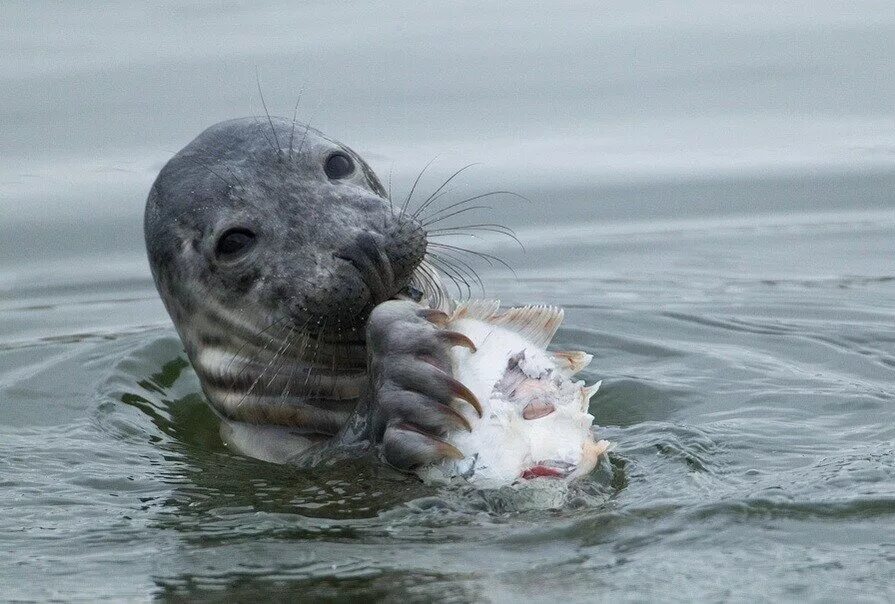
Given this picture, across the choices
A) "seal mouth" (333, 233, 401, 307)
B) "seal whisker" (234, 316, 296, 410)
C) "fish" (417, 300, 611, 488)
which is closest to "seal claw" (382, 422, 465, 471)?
"fish" (417, 300, 611, 488)

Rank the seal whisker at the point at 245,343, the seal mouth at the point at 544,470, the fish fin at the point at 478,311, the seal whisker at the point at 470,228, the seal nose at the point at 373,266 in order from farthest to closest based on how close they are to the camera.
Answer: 1. the seal whisker at the point at 470,228
2. the seal whisker at the point at 245,343
3. the seal nose at the point at 373,266
4. the fish fin at the point at 478,311
5. the seal mouth at the point at 544,470

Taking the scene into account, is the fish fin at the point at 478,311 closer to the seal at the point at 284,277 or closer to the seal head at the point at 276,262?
the seal at the point at 284,277

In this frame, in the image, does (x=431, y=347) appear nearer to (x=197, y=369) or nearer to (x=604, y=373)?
(x=197, y=369)

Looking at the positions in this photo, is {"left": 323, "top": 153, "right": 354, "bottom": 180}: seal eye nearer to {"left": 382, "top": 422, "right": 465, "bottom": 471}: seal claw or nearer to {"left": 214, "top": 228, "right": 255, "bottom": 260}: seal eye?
{"left": 214, "top": 228, "right": 255, "bottom": 260}: seal eye

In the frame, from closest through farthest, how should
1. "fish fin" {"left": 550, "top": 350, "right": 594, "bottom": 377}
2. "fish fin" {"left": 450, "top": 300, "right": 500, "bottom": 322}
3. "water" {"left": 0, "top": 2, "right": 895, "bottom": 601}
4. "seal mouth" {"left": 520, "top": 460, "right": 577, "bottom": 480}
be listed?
"water" {"left": 0, "top": 2, "right": 895, "bottom": 601} → "seal mouth" {"left": 520, "top": 460, "right": 577, "bottom": 480} → "fish fin" {"left": 550, "top": 350, "right": 594, "bottom": 377} → "fish fin" {"left": 450, "top": 300, "right": 500, "bottom": 322}

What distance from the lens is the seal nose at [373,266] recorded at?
5.32 meters

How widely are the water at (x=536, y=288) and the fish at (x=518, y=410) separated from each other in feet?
0.31

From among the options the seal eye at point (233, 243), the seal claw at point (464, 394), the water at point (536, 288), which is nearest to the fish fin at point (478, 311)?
the seal claw at point (464, 394)

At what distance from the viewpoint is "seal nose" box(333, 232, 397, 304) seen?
532 cm

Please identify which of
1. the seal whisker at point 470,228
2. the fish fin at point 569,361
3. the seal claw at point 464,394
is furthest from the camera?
the seal whisker at point 470,228

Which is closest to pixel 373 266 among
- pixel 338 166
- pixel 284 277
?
pixel 284 277

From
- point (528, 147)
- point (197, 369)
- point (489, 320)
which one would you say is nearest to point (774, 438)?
point (489, 320)

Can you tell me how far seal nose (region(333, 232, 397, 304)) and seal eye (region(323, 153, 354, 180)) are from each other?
63 cm

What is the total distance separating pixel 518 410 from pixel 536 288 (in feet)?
13.3
